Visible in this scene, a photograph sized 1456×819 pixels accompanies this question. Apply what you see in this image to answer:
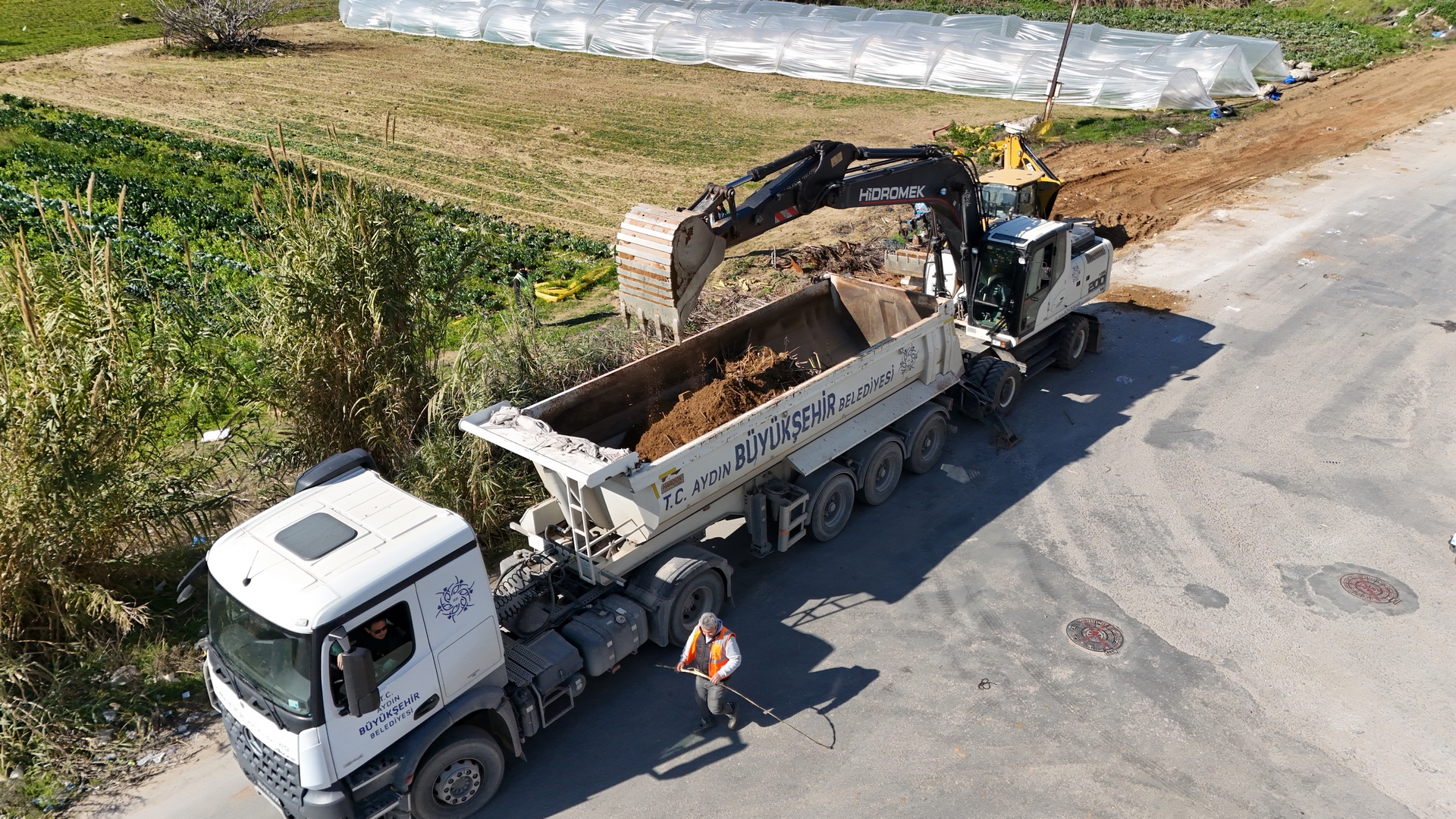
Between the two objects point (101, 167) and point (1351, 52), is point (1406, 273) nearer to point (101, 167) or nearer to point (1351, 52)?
point (1351, 52)

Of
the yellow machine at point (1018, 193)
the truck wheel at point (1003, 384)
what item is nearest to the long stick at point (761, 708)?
the truck wheel at point (1003, 384)

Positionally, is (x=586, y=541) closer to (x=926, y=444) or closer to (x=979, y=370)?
(x=926, y=444)

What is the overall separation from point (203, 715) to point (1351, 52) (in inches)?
1530

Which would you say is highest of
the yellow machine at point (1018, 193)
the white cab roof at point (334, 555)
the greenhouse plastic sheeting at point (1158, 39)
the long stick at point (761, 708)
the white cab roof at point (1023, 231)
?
the greenhouse plastic sheeting at point (1158, 39)

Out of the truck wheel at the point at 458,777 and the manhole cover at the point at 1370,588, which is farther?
the manhole cover at the point at 1370,588

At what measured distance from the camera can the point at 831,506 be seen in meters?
11.3

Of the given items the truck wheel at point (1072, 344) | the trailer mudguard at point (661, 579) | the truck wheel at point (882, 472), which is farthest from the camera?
the truck wheel at point (1072, 344)

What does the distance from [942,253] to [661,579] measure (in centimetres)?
723

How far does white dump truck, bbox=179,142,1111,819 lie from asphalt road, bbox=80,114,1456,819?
67cm

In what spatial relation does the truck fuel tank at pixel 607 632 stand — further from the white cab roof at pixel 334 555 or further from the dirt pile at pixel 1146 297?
the dirt pile at pixel 1146 297

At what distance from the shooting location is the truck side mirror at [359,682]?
21.0 feet

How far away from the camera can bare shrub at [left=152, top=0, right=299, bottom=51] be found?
3997cm

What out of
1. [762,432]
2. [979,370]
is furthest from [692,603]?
[979,370]

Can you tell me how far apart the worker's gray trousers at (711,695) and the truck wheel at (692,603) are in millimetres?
941
